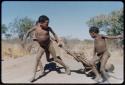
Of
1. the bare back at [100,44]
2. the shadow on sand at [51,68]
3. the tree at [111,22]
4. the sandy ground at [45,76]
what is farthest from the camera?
the tree at [111,22]

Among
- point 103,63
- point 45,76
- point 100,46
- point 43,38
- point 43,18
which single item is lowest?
Result: point 45,76

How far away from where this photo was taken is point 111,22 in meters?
17.3

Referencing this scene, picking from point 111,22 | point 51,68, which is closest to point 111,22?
point 111,22

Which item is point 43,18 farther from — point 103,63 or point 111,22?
point 111,22

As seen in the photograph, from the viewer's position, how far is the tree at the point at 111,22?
50.9 feet

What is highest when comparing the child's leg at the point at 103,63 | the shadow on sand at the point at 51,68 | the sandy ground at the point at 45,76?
the child's leg at the point at 103,63

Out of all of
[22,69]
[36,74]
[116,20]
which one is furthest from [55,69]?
[116,20]

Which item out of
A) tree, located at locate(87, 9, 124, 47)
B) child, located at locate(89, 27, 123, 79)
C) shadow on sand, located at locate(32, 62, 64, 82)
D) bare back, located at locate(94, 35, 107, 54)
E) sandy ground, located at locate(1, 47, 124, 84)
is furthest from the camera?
tree, located at locate(87, 9, 124, 47)

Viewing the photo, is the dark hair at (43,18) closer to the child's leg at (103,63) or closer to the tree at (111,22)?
the child's leg at (103,63)

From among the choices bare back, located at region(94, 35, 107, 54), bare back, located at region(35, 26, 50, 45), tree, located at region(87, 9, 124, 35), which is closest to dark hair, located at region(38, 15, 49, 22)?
bare back, located at region(35, 26, 50, 45)

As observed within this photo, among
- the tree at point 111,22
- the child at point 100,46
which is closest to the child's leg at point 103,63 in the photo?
the child at point 100,46

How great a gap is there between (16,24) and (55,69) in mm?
9324

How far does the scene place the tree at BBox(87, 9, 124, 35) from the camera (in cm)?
1551

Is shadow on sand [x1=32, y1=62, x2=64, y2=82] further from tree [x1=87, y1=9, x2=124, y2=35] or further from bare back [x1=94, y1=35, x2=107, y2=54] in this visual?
tree [x1=87, y1=9, x2=124, y2=35]
